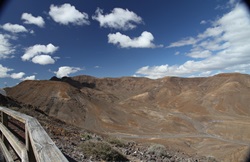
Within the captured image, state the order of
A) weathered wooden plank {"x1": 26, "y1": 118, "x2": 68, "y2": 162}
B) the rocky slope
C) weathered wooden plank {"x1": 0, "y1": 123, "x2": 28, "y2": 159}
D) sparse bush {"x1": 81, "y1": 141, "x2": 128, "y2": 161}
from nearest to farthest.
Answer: weathered wooden plank {"x1": 26, "y1": 118, "x2": 68, "y2": 162}, weathered wooden plank {"x1": 0, "y1": 123, "x2": 28, "y2": 159}, sparse bush {"x1": 81, "y1": 141, "x2": 128, "y2": 161}, the rocky slope

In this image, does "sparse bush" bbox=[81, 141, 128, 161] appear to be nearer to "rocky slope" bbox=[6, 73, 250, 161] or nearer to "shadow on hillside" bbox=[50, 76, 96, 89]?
"rocky slope" bbox=[6, 73, 250, 161]

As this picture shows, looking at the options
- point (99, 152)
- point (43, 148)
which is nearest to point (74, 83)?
point (99, 152)

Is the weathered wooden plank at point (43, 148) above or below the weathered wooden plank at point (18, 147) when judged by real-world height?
above

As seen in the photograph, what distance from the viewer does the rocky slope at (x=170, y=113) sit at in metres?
46.4

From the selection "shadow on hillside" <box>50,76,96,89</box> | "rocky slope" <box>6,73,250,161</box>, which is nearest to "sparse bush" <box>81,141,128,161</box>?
"rocky slope" <box>6,73,250,161</box>

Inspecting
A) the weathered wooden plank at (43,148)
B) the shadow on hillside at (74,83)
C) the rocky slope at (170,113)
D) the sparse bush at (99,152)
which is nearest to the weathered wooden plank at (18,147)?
the weathered wooden plank at (43,148)

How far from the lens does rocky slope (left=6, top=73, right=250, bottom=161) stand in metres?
46.4

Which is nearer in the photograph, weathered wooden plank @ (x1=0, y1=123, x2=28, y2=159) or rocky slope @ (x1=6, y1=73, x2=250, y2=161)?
weathered wooden plank @ (x1=0, y1=123, x2=28, y2=159)

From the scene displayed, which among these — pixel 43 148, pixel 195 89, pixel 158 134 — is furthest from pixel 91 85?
pixel 43 148

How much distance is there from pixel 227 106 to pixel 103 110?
42.8m

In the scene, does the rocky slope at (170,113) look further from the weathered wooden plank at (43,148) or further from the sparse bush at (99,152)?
the weathered wooden plank at (43,148)

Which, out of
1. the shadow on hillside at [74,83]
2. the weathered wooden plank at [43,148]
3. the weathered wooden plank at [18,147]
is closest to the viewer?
the weathered wooden plank at [43,148]

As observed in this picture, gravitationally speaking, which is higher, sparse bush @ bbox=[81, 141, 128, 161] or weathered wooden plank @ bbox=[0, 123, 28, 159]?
weathered wooden plank @ bbox=[0, 123, 28, 159]

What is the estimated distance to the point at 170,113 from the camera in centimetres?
7725
